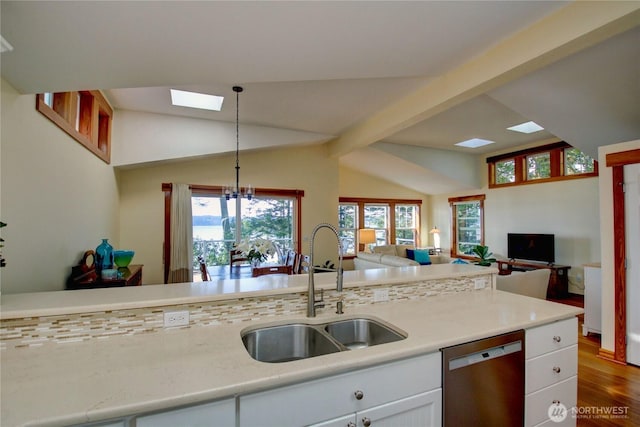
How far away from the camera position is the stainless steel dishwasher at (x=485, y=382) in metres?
1.34

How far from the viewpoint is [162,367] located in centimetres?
109

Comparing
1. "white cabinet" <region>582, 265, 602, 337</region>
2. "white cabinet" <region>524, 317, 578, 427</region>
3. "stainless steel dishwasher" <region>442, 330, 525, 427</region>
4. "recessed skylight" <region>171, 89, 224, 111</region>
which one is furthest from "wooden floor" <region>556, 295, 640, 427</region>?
"recessed skylight" <region>171, 89, 224, 111</region>

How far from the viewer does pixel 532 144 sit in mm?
6227

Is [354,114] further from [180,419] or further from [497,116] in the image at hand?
[180,419]

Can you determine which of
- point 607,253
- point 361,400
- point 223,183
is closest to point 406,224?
point 223,183

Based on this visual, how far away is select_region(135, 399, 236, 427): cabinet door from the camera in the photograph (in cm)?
92

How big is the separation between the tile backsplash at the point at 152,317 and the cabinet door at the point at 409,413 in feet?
2.05

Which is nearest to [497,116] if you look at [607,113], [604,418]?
[607,113]

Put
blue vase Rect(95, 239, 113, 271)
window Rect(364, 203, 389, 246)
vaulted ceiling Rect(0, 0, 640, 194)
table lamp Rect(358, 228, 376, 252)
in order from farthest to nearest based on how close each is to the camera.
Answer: window Rect(364, 203, 389, 246) → table lamp Rect(358, 228, 376, 252) → blue vase Rect(95, 239, 113, 271) → vaulted ceiling Rect(0, 0, 640, 194)

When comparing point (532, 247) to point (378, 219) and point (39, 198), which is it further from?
point (39, 198)

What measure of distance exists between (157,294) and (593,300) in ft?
14.9

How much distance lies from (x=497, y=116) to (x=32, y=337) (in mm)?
5683

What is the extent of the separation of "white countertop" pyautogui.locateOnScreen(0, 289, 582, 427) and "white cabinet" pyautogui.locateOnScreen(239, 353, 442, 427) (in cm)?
5

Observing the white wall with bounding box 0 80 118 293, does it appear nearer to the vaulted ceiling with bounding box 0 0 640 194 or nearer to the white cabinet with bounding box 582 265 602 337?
the vaulted ceiling with bounding box 0 0 640 194
